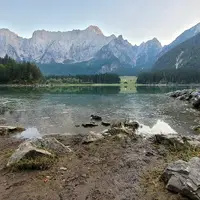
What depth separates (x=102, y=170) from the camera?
14656mm

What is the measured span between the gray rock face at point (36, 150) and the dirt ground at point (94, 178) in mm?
757

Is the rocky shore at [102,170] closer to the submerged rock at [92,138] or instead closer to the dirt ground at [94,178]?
the dirt ground at [94,178]

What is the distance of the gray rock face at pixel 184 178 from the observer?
10.6m

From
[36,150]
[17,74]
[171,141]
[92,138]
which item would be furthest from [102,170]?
[17,74]

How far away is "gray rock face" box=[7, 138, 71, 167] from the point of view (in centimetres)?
1502

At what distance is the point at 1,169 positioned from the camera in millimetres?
14570

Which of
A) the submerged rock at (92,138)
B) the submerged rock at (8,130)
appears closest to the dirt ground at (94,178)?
the submerged rock at (92,138)

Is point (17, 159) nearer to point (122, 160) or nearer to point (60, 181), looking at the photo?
point (60, 181)

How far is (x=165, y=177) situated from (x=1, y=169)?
9471 mm

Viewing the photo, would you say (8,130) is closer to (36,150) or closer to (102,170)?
(36,150)

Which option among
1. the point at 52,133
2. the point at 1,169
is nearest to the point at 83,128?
the point at 52,133

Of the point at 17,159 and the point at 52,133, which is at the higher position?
the point at 17,159

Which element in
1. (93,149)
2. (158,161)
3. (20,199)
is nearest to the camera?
(20,199)

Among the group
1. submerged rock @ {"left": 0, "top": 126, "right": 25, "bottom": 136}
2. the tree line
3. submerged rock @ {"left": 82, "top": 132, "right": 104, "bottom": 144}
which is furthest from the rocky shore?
the tree line
